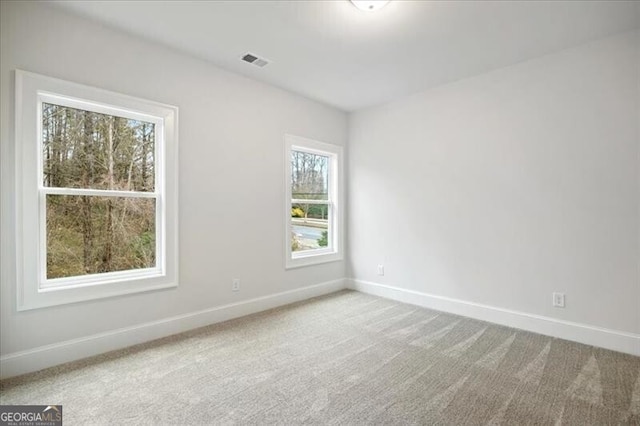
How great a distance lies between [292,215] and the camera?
409cm

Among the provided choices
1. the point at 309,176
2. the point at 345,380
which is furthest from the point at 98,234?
the point at 309,176

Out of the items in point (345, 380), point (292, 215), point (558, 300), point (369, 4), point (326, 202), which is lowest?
point (345, 380)

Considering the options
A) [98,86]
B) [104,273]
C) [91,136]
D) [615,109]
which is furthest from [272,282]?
[615,109]

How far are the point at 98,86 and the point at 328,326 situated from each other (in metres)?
2.93

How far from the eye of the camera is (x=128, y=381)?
2.14 m

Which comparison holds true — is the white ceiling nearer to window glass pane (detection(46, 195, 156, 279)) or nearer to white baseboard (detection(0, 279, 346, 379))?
window glass pane (detection(46, 195, 156, 279))

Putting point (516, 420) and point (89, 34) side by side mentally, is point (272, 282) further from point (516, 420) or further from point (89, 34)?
point (89, 34)

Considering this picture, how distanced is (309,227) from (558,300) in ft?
9.27

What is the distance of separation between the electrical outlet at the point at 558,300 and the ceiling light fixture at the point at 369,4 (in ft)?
9.65

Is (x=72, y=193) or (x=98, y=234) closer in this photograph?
(x=72, y=193)

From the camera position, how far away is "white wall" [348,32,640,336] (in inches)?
104

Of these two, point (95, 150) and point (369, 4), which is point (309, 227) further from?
point (369, 4)

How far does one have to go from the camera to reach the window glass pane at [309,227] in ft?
13.6

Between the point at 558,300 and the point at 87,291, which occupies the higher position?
the point at 87,291
